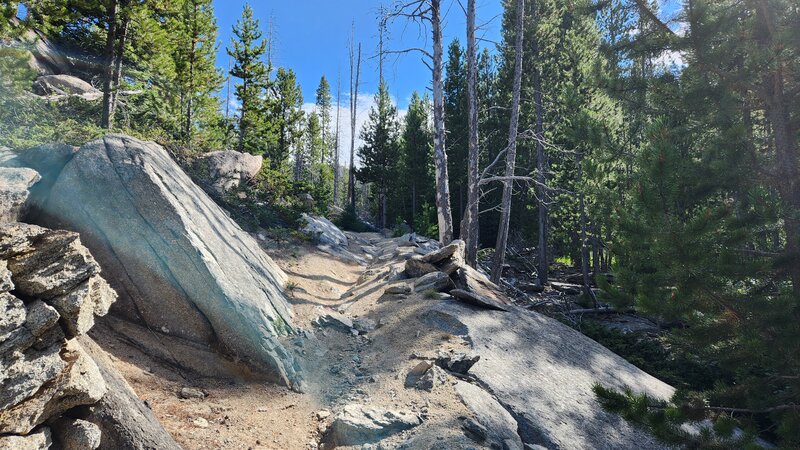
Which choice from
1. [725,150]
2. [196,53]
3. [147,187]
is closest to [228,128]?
[196,53]

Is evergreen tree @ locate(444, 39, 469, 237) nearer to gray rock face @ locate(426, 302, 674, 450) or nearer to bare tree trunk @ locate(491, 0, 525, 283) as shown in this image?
bare tree trunk @ locate(491, 0, 525, 283)

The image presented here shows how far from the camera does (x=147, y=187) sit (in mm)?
5719

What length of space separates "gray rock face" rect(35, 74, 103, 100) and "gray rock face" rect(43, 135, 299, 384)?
1331cm

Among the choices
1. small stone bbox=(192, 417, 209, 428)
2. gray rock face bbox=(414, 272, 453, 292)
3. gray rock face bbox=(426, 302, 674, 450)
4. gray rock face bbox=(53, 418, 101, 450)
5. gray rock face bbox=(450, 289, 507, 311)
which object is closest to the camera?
gray rock face bbox=(53, 418, 101, 450)

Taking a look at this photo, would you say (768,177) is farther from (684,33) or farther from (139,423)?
(139,423)

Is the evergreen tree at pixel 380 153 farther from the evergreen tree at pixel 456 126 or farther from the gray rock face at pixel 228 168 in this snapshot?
the gray rock face at pixel 228 168

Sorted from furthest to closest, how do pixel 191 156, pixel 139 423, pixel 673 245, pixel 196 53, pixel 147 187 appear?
pixel 196 53, pixel 191 156, pixel 147 187, pixel 673 245, pixel 139 423

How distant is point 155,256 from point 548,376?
5.91 metres

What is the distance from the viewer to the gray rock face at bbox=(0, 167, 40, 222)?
440cm

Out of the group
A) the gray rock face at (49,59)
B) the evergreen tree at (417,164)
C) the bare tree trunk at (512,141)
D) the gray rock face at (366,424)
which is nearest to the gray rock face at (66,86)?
the gray rock face at (49,59)

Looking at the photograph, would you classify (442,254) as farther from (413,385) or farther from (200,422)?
(200,422)

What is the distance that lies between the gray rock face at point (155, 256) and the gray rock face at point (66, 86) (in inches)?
524

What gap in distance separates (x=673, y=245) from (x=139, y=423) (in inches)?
205

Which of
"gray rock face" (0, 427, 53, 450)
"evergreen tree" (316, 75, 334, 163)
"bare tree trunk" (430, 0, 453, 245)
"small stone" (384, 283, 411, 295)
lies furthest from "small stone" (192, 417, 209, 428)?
"evergreen tree" (316, 75, 334, 163)
